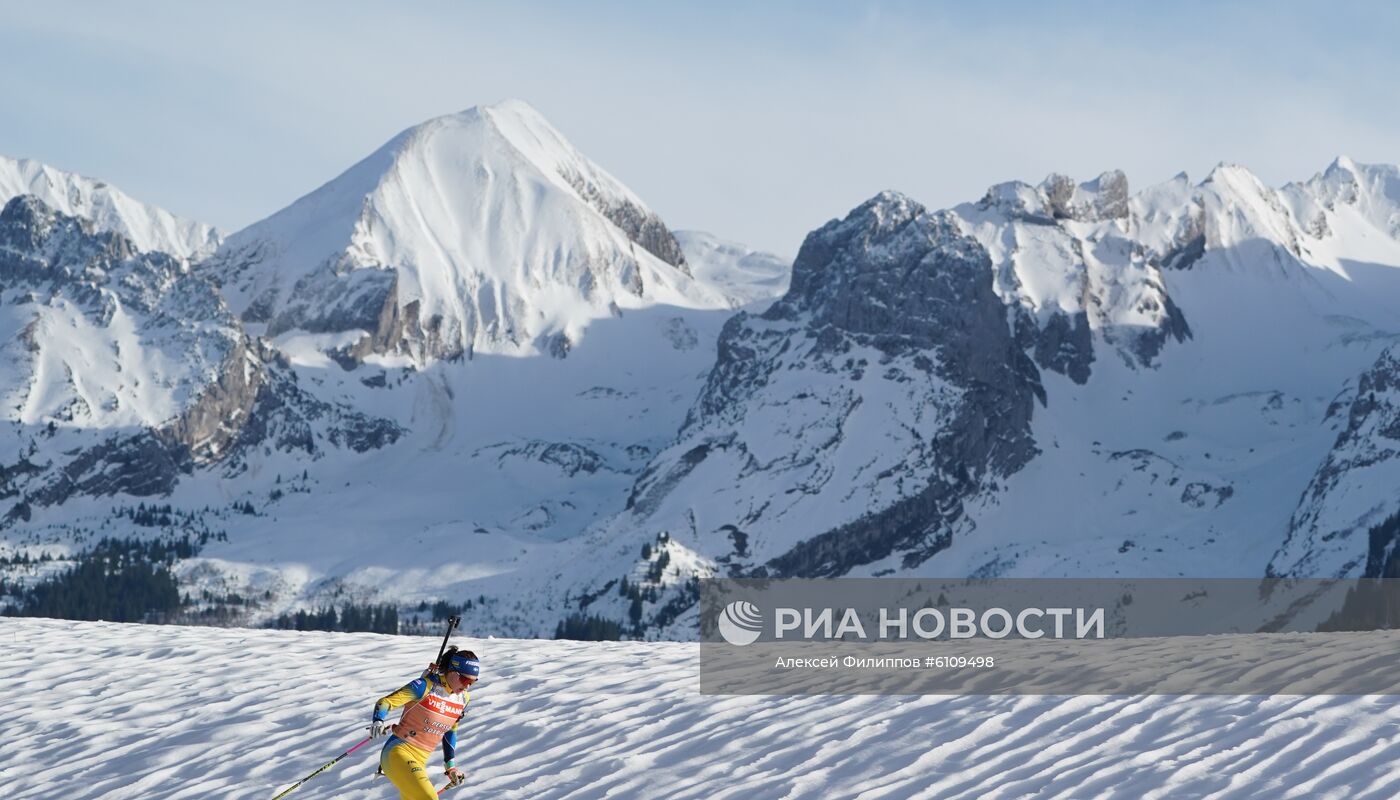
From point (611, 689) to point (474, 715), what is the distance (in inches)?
129

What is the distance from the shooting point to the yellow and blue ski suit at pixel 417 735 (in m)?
28.9

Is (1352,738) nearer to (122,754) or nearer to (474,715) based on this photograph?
(474,715)

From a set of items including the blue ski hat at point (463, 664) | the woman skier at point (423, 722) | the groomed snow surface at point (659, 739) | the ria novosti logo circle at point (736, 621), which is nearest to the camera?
the blue ski hat at point (463, 664)

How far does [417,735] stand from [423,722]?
22 centimetres

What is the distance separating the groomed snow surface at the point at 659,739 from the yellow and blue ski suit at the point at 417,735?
366 cm

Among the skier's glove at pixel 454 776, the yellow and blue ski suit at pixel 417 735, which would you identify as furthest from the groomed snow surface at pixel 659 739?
the yellow and blue ski suit at pixel 417 735

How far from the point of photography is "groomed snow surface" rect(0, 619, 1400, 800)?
99.2 feet

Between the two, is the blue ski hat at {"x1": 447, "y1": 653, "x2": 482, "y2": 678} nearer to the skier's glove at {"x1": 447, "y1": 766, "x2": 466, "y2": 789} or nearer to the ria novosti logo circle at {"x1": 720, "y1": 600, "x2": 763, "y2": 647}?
the skier's glove at {"x1": 447, "y1": 766, "x2": 466, "y2": 789}

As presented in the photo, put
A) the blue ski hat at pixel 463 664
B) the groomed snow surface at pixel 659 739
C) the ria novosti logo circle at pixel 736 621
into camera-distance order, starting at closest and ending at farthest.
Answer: the blue ski hat at pixel 463 664 < the groomed snow surface at pixel 659 739 < the ria novosti logo circle at pixel 736 621

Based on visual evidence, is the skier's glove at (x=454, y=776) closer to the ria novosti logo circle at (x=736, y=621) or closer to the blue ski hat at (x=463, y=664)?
the blue ski hat at (x=463, y=664)

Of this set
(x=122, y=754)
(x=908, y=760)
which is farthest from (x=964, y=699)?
(x=122, y=754)

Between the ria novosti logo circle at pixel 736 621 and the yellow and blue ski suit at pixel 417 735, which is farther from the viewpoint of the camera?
the ria novosti logo circle at pixel 736 621

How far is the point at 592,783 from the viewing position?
32594 millimetres

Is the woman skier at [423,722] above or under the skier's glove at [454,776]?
above
